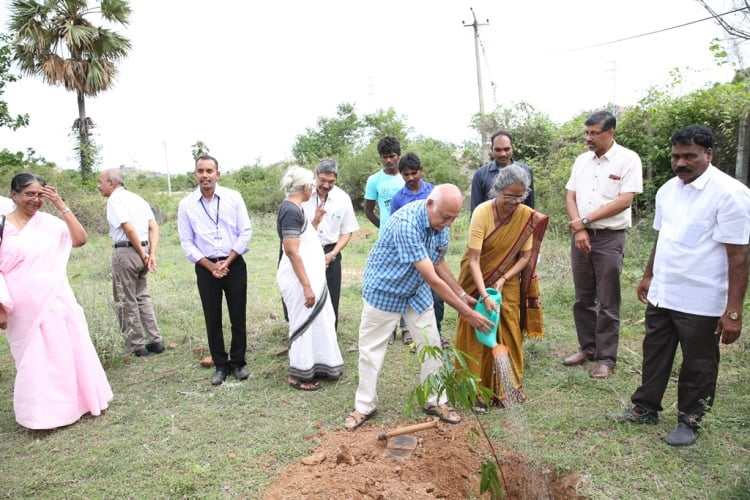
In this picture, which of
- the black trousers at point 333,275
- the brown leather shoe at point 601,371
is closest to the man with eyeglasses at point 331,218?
the black trousers at point 333,275

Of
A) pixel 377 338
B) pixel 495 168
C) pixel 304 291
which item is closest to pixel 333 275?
pixel 304 291

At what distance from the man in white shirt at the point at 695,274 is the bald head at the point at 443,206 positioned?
1.25 m

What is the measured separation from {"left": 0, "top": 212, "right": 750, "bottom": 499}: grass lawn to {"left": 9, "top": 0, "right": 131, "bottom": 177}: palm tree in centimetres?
1332

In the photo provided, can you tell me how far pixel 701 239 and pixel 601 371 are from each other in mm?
1532

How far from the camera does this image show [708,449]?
2.96 meters

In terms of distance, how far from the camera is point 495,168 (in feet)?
14.5

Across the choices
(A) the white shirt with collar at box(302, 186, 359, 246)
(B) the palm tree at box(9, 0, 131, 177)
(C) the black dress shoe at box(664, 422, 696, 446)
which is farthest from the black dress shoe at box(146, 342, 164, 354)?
(B) the palm tree at box(9, 0, 131, 177)

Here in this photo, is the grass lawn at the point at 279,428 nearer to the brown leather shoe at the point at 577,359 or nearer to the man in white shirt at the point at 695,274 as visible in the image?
the brown leather shoe at the point at 577,359

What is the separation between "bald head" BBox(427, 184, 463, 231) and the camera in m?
2.90

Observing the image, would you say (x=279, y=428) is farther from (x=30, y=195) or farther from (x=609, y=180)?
(x=609, y=180)

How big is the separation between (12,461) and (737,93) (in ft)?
29.1

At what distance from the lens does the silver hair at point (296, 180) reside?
3854 millimetres

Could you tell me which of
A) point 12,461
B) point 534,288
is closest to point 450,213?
point 534,288

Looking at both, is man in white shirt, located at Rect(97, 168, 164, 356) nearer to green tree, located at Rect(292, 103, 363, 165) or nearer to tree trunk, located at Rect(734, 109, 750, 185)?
tree trunk, located at Rect(734, 109, 750, 185)
